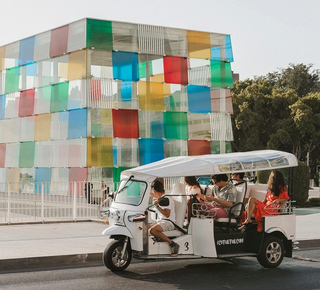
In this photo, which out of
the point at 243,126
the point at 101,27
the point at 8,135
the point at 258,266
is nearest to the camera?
the point at 258,266

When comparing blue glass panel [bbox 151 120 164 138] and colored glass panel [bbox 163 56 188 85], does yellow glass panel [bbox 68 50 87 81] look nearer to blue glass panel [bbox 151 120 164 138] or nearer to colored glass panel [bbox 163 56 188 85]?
blue glass panel [bbox 151 120 164 138]

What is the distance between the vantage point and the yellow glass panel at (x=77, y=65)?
1299 inches

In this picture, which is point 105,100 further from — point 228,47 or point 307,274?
point 307,274

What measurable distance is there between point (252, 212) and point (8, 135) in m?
29.4

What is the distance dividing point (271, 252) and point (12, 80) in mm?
29631

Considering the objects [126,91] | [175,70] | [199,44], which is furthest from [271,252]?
[199,44]

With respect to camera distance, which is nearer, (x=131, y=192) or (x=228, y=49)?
(x=131, y=192)

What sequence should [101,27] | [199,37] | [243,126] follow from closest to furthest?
[101,27], [199,37], [243,126]

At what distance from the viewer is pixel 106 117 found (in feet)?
110

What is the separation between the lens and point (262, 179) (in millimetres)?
27906

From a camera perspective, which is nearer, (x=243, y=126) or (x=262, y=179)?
(x=262, y=179)

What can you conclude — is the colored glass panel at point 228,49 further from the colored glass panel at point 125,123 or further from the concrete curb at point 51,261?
the concrete curb at point 51,261

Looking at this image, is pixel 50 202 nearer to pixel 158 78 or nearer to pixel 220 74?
pixel 158 78

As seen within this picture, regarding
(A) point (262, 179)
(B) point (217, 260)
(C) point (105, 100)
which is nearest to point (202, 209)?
(B) point (217, 260)
